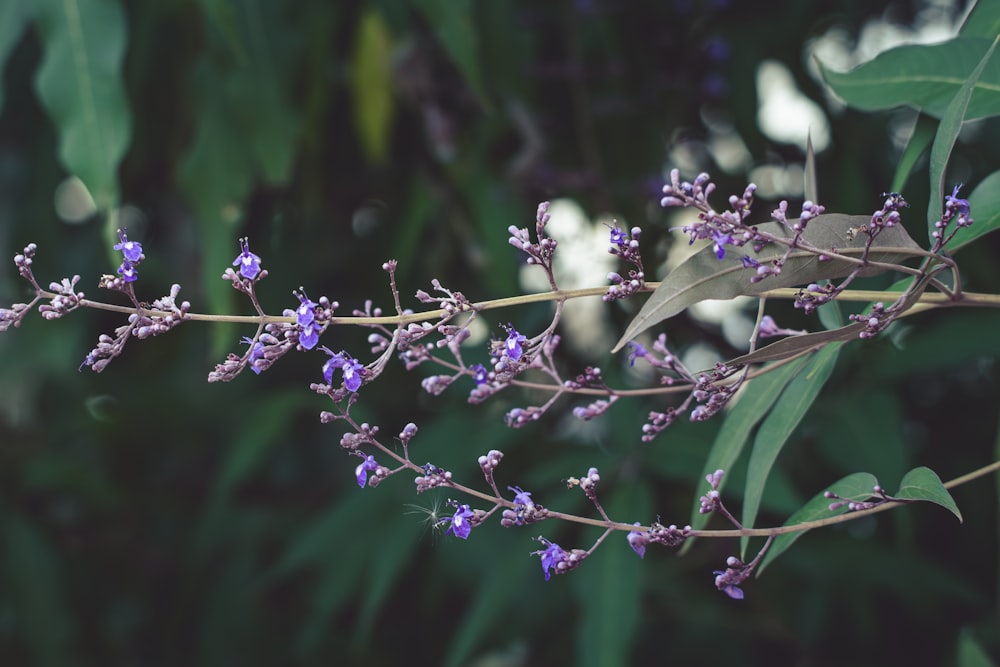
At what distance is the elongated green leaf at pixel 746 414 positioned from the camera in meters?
0.79

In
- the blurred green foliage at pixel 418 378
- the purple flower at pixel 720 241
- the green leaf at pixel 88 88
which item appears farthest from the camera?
the blurred green foliage at pixel 418 378

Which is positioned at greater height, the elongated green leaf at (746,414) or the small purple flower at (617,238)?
the small purple flower at (617,238)

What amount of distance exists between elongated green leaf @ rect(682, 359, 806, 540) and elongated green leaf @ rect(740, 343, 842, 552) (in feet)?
0.04

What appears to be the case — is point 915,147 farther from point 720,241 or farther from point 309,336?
point 309,336

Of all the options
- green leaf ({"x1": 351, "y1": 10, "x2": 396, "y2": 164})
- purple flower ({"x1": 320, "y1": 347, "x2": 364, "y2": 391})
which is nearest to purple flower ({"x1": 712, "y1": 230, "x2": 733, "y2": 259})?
purple flower ({"x1": 320, "y1": 347, "x2": 364, "y2": 391})

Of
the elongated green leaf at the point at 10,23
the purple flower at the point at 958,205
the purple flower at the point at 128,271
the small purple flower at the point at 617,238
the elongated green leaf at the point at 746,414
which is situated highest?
the elongated green leaf at the point at 10,23

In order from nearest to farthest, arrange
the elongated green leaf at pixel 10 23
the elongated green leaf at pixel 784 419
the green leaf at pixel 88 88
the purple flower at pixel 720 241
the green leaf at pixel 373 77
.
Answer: the purple flower at pixel 720 241, the elongated green leaf at pixel 784 419, the green leaf at pixel 88 88, the elongated green leaf at pixel 10 23, the green leaf at pixel 373 77

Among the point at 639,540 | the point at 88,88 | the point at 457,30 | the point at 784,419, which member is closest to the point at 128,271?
the point at 639,540

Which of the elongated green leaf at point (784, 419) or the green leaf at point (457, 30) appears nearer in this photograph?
the elongated green leaf at point (784, 419)

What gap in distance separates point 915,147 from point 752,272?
343 millimetres

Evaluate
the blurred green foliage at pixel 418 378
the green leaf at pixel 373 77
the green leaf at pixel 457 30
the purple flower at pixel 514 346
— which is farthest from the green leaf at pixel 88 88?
the purple flower at pixel 514 346

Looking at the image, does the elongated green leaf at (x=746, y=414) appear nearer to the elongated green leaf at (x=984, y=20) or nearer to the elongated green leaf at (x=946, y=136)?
the elongated green leaf at (x=946, y=136)

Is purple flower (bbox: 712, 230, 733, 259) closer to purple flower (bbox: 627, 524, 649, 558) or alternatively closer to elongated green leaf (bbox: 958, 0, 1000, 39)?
purple flower (bbox: 627, 524, 649, 558)

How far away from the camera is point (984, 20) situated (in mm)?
811
